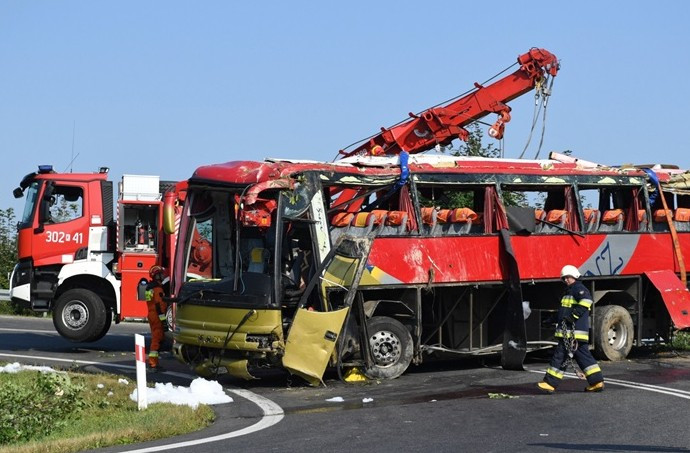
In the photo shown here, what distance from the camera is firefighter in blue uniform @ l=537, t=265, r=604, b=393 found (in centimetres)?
1386

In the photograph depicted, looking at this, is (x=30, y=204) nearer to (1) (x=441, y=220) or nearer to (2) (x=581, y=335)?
(1) (x=441, y=220)

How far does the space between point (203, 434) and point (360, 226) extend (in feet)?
16.9

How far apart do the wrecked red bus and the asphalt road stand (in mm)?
561

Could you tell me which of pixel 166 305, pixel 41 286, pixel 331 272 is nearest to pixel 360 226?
pixel 331 272

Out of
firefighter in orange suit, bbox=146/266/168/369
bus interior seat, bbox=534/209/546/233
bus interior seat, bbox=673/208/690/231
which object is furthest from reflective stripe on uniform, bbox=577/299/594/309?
firefighter in orange suit, bbox=146/266/168/369

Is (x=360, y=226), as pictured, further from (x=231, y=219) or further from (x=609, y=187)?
(x=609, y=187)

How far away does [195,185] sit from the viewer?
15.5 meters

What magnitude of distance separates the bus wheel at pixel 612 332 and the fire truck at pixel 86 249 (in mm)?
7308

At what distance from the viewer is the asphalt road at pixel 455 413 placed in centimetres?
1023

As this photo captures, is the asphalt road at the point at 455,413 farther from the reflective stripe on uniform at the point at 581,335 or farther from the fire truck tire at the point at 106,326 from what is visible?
the fire truck tire at the point at 106,326

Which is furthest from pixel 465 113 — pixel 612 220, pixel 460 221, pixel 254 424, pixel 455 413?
pixel 254 424

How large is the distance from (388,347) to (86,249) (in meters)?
7.18

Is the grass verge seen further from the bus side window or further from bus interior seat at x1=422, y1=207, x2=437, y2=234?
the bus side window

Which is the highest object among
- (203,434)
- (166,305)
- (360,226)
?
(360,226)
